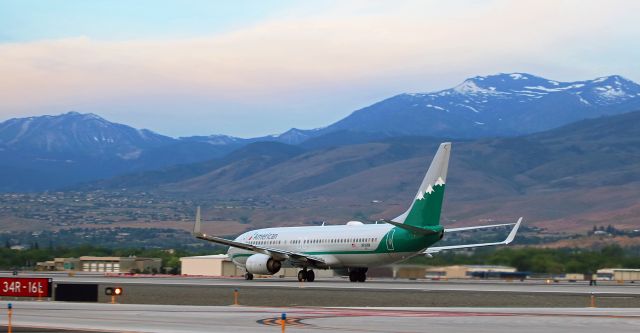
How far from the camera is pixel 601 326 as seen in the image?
139 ft

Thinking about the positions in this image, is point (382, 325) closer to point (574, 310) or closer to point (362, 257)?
point (574, 310)

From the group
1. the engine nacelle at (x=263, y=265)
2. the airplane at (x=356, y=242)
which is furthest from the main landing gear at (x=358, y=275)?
the engine nacelle at (x=263, y=265)

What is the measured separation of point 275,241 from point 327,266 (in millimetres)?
7811

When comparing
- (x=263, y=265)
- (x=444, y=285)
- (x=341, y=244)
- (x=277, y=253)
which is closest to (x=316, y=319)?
(x=444, y=285)

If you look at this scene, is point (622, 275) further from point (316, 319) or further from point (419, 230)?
point (316, 319)

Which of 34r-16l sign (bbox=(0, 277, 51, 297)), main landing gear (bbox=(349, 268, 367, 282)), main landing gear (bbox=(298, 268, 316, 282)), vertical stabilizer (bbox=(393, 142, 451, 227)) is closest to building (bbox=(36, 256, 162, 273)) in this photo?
main landing gear (bbox=(298, 268, 316, 282))

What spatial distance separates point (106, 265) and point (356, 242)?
5116 cm

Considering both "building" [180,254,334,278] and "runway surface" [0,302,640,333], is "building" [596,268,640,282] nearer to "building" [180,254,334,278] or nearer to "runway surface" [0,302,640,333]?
"building" [180,254,334,278]

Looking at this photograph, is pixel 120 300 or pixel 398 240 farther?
pixel 398 240

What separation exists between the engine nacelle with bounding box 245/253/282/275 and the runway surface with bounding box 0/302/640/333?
34076 millimetres

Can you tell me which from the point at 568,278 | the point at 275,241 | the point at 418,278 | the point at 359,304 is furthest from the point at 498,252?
the point at 359,304

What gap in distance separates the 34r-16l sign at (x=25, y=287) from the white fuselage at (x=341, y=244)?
92.8 ft

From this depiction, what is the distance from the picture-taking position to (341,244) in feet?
278

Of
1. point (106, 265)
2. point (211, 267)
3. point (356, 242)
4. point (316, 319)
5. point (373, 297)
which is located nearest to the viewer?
point (316, 319)
